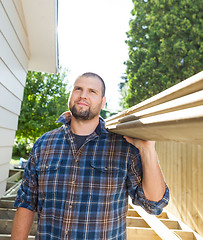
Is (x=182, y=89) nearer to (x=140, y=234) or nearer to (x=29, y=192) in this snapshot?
(x=29, y=192)

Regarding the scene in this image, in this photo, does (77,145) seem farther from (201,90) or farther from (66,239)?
(201,90)

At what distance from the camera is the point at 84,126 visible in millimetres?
1951

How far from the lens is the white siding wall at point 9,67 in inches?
112

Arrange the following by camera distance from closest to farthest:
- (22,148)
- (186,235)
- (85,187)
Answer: (85,187) → (186,235) → (22,148)

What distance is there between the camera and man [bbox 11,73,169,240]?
1.67m

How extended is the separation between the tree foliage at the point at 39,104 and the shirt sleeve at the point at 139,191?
598 inches

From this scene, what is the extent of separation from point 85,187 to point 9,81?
7.15 feet

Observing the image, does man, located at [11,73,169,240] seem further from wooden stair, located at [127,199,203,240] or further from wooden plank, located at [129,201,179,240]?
wooden stair, located at [127,199,203,240]

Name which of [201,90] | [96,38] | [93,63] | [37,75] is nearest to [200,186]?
[201,90]

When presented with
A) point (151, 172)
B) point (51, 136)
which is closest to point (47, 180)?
point (51, 136)

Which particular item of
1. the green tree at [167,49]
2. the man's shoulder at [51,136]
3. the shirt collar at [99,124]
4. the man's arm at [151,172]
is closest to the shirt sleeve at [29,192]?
the man's shoulder at [51,136]

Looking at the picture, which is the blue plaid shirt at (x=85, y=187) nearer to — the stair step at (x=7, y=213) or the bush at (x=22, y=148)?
the stair step at (x=7, y=213)

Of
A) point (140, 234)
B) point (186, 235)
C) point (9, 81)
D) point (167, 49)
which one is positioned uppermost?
point (167, 49)

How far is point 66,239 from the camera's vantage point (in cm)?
167
